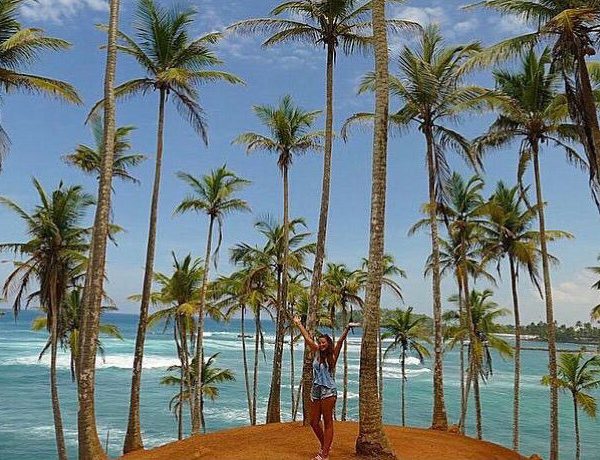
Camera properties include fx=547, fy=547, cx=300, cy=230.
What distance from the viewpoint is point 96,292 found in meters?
11.0

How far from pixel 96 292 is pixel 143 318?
3.50 metres

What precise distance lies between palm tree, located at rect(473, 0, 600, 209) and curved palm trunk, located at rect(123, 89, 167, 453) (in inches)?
341

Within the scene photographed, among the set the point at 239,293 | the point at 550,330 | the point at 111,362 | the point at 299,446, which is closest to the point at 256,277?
the point at 239,293

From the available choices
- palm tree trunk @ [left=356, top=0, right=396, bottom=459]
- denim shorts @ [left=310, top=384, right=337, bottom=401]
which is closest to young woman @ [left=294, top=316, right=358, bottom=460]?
denim shorts @ [left=310, top=384, right=337, bottom=401]

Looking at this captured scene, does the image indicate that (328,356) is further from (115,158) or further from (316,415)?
(115,158)

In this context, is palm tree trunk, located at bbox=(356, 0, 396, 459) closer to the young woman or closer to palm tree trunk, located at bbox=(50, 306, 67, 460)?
the young woman

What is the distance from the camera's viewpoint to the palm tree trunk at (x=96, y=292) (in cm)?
1055

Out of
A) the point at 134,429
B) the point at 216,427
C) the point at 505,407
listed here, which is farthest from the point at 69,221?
A: the point at 505,407

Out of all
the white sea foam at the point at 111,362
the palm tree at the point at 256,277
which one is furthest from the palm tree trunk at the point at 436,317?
the white sea foam at the point at 111,362

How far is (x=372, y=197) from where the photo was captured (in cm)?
950

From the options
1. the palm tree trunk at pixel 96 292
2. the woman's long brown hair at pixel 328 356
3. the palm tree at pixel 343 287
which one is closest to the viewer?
the woman's long brown hair at pixel 328 356

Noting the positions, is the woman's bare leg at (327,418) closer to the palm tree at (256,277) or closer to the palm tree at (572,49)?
the palm tree at (572,49)

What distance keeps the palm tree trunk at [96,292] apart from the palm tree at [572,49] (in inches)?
328

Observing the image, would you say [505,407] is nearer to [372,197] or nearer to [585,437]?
[585,437]
